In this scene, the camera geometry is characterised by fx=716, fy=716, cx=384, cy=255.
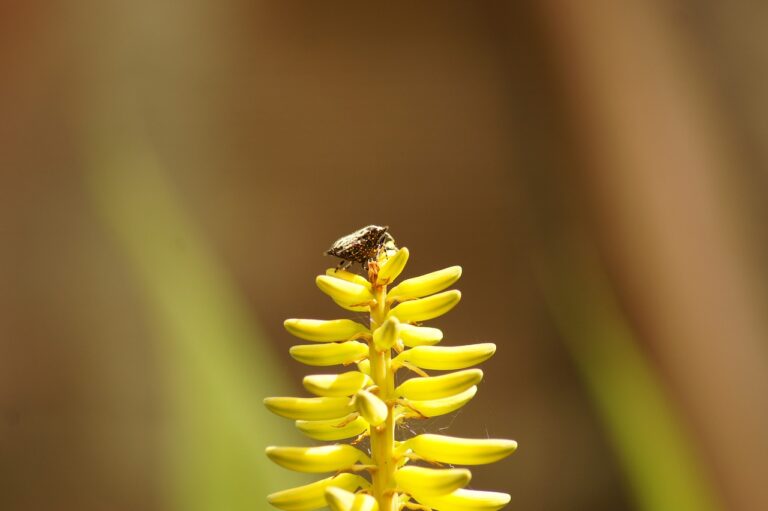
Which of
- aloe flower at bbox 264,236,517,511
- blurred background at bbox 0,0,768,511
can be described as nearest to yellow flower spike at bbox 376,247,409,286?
aloe flower at bbox 264,236,517,511

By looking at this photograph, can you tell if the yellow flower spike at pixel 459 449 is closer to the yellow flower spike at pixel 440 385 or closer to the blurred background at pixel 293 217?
the yellow flower spike at pixel 440 385

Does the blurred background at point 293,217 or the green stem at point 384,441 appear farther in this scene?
the blurred background at point 293,217

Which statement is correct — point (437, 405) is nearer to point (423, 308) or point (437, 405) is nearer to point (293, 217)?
point (423, 308)

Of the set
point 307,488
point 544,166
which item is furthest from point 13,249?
point 307,488

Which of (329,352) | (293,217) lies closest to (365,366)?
(329,352)

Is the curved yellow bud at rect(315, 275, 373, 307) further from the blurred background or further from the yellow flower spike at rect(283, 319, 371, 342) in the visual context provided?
the blurred background

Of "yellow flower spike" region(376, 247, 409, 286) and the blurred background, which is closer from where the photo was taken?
"yellow flower spike" region(376, 247, 409, 286)

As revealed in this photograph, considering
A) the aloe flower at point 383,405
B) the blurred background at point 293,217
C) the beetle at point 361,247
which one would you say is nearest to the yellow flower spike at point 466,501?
the aloe flower at point 383,405

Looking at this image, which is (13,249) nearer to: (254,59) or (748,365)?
(254,59)
